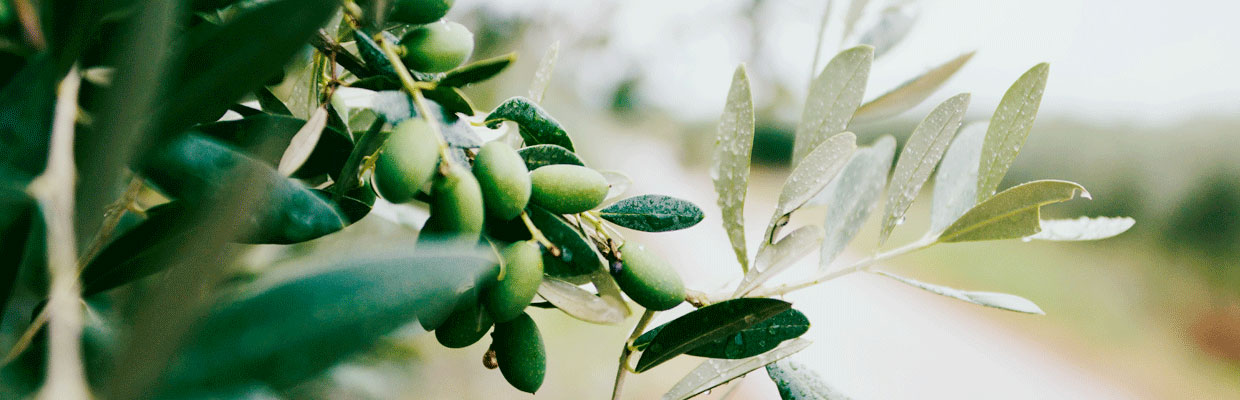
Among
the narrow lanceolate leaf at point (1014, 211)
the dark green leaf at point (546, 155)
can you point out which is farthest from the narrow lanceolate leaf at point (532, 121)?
the narrow lanceolate leaf at point (1014, 211)

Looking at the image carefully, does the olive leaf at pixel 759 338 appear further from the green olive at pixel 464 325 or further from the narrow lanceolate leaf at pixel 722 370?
the green olive at pixel 464 325

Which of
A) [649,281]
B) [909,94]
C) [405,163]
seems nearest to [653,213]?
[649,281]

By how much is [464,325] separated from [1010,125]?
1.10 feet

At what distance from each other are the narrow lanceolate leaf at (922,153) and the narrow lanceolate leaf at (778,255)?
0.06m

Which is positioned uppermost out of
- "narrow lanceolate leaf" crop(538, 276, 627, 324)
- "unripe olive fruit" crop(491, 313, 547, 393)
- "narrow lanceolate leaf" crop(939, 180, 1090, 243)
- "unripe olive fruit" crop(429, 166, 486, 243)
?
"narrow lanceolate leaf" crop(939, 180, 1090, 243)

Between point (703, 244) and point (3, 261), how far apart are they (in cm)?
655

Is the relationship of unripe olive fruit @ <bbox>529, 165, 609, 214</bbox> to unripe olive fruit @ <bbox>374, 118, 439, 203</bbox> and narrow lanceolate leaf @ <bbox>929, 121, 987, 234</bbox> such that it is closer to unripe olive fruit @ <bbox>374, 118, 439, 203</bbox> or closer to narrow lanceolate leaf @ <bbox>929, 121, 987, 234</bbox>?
unripe olive fruit @ <bbox>374, 118, 439, 203</bbox>

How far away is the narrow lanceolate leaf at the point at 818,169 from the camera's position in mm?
346

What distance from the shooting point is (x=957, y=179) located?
434 mm

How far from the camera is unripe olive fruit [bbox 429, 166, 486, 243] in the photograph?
0.26 meters

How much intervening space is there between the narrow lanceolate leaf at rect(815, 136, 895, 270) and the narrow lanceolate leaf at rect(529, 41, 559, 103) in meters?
0.21

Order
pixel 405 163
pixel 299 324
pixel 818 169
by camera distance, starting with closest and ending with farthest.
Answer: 1. pixel 299 324
2. pixel 405 163
3. pixel 818 169

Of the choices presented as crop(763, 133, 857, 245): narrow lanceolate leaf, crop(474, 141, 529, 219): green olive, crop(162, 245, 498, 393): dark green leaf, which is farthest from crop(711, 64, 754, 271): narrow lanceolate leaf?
crop(162, 245, 498, 393): dark green leaf

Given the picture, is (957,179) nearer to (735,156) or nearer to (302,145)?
(735,156)
